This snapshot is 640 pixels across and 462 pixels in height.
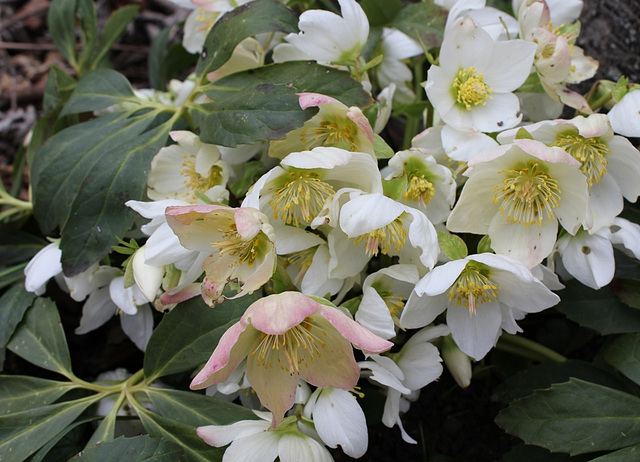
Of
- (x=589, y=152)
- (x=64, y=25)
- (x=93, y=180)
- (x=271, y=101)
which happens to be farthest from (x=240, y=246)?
(x=64, y=25)

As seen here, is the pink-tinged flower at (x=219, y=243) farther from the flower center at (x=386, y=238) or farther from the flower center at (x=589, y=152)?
the flower center at (x=589, y=152)

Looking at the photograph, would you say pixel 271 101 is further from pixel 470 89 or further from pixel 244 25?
pixel 470 89

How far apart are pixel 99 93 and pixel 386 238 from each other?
602 mm

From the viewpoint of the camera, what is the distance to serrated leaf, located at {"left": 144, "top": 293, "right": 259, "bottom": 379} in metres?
0.78

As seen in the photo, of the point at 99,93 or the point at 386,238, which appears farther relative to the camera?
the point at 99,93

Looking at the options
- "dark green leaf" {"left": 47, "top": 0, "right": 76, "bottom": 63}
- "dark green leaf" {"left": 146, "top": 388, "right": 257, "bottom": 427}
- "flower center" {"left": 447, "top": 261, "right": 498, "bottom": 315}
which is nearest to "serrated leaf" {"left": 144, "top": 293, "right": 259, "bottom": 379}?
"dark green leaf" {"left": 146, "top": 388, "right": 257, "bottom": 427}

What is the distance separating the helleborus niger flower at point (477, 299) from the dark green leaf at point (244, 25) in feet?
1.45

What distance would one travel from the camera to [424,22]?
0.99 metres

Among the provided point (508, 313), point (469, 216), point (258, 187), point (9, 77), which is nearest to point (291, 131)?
point (258, 187)

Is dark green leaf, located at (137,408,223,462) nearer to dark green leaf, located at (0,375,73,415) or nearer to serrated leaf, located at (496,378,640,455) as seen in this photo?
dark green leaf, located at (0,375,73,415)

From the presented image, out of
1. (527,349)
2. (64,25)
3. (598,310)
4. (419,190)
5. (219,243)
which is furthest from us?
(64,25)

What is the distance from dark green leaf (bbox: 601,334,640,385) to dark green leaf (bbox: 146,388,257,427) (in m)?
0.51

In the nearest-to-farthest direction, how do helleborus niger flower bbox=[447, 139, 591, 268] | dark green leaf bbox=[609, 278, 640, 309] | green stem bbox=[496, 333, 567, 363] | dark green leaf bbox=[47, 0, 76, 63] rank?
helleborus niger flower bbox=[447, 139, 591, 268]
dark green leaf bbox=[609, 278, 640, 309]
green stem bbox=[496, 333, 567, 363]
dark green leaf bbox=[47, 0, 76, 63]

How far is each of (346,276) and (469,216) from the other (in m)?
0.17
